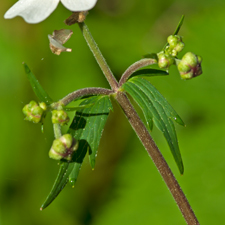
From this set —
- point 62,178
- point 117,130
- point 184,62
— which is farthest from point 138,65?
point 117,130

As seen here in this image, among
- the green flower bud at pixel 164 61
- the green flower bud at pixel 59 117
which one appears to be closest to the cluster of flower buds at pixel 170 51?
the green flower bud at pixel 164 61

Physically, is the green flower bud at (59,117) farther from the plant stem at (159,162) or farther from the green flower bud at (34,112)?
the plant stem at (159,162)

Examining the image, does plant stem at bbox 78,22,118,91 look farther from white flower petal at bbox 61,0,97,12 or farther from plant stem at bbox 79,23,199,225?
white flower petal at bbox 61,0,97,12

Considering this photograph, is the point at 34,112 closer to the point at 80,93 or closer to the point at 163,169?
the point at 80,93

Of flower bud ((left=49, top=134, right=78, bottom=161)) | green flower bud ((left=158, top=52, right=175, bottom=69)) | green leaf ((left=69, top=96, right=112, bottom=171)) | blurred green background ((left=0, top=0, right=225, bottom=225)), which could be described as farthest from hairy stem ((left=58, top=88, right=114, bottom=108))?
blurred green background ((left=0, top=0, right=225, bottom=225))

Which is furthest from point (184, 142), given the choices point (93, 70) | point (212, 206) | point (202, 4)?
point (202, 4)

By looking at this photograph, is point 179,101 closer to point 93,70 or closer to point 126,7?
point 93,70
